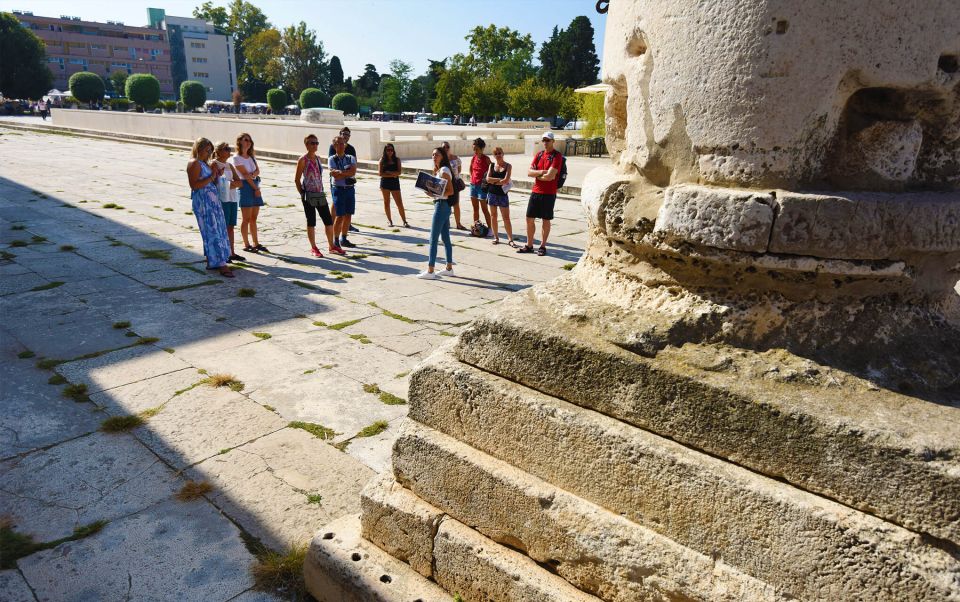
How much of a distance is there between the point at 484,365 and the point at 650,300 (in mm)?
621

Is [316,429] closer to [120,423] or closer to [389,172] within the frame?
[120,423]

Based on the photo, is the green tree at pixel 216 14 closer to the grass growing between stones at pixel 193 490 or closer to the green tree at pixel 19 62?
the green tree at pixel 19 62

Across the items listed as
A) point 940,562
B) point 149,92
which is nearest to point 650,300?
point 940,562

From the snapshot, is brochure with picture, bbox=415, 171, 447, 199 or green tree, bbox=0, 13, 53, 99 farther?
green tree, bbox=0, 13, 53, 99

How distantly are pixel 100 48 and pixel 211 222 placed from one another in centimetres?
10446

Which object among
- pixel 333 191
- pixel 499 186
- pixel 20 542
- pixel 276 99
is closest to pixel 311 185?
pixel 333 191

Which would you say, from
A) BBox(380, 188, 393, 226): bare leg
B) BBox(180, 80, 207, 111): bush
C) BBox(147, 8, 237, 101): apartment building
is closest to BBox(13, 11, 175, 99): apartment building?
BBox(147, 8, 237, 101): apartment building

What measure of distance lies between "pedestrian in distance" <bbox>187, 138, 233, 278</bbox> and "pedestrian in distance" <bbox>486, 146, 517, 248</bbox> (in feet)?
11.9

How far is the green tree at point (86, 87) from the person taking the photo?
47.8 m

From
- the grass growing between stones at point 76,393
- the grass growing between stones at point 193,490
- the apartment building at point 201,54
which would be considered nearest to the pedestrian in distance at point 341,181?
the grass growing between stones at point 76,393

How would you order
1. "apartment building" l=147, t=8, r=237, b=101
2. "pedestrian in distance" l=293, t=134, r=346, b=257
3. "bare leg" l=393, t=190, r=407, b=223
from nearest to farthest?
"pedestrian in distance" l=293, t=134, r=346, b=257 < "bare leg" l=393, t=190, r=407, b=223 < "apartment building" l=147, t=8, r=237, b=101

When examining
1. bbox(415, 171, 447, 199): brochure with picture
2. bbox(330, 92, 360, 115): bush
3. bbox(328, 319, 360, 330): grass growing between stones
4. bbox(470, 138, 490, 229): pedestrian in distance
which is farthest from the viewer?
bbox(330, 92, 360, 115): bush

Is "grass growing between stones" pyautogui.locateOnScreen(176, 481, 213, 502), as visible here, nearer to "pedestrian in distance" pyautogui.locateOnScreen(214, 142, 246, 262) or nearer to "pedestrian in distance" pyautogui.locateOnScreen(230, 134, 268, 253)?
"pedestrian in distance" pyautogui.locateOnScreen(214, 142, 246, 262)

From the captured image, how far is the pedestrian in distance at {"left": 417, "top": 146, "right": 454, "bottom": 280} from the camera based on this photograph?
22.9 ft
